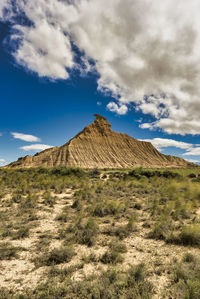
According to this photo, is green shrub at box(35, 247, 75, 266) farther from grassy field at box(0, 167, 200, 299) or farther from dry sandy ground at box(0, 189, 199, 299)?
dry sandy ground at box(0, 189, 199, 299)

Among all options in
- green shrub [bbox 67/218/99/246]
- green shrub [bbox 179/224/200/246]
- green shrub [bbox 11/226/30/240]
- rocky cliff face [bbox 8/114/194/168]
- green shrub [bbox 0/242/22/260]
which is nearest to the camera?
green shrub [bbox 0/242/22/260]

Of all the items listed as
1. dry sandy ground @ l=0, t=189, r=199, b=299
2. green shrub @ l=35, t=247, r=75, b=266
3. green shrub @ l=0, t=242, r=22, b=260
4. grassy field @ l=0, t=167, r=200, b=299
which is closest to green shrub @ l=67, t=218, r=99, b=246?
grassy field @ l=0, t=167, r=200, b=299

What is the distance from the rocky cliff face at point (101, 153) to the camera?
70881mm

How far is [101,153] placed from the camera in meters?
80.2

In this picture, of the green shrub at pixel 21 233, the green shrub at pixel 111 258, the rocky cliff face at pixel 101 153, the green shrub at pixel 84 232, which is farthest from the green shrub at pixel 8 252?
the rocky cliff face at pixel 101 153

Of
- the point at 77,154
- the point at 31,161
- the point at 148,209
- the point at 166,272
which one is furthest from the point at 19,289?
the point at 31,161

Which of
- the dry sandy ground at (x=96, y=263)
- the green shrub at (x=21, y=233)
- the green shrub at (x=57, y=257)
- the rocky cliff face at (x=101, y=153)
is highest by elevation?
the rocky cliff face at (x=101, y=153)

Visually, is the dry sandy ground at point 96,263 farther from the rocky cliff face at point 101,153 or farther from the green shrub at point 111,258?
the rocky cliff face at point 101,153

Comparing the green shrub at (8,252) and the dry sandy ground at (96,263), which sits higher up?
the green shrub at (8,252)

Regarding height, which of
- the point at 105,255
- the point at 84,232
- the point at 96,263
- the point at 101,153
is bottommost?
the point at 96,263

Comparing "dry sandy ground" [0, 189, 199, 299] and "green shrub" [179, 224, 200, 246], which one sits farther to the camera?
"green shrub" [179, 224, 200, 246]

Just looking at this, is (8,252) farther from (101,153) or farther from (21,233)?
(101,153)

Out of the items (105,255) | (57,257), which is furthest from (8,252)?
(105,255)

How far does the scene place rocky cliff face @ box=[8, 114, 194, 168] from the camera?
70.9 meters
